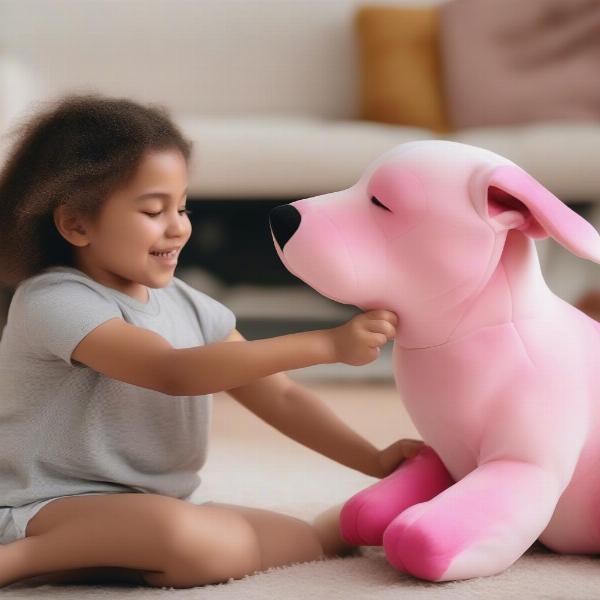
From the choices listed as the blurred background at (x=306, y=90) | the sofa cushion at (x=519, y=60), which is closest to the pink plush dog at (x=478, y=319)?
the blurred background at (x=306, y=90)

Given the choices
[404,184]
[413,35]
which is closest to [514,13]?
[413,35]

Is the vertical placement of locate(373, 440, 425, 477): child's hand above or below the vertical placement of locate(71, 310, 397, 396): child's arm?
below

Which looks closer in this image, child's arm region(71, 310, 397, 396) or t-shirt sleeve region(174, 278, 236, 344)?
child's arm region(71, 310, 397, 396)

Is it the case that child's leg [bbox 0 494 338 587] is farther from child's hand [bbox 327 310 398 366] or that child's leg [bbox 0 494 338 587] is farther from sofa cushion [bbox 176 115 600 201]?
sofa cushion [bbox 176 115 600 201]

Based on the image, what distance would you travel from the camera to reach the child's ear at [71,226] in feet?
3.20

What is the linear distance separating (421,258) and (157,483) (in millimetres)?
332

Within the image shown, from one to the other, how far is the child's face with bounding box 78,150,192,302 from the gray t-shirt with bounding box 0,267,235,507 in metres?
0.03

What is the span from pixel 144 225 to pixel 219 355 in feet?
0.54

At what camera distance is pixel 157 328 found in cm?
101

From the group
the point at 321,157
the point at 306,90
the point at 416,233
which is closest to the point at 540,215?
the point at 416,233

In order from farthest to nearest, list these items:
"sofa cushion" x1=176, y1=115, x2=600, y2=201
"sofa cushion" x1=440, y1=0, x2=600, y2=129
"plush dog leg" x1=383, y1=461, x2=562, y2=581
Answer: "sofa cushion" x1=440, y1=0, x2=600, y2=129 → "sofa cushion" x1=176, y1=115, x2=600, y2=201 → "plush dog leg" x1=383, y1=461, x2=562, y2=581

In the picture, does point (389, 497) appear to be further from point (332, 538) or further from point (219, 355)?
point (219, 355)

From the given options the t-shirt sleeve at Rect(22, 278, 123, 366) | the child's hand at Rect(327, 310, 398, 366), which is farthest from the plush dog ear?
the t-shirt sleeve at Rect(22, 278, 123, 366)

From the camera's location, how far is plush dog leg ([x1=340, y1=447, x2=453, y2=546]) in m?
0.92
